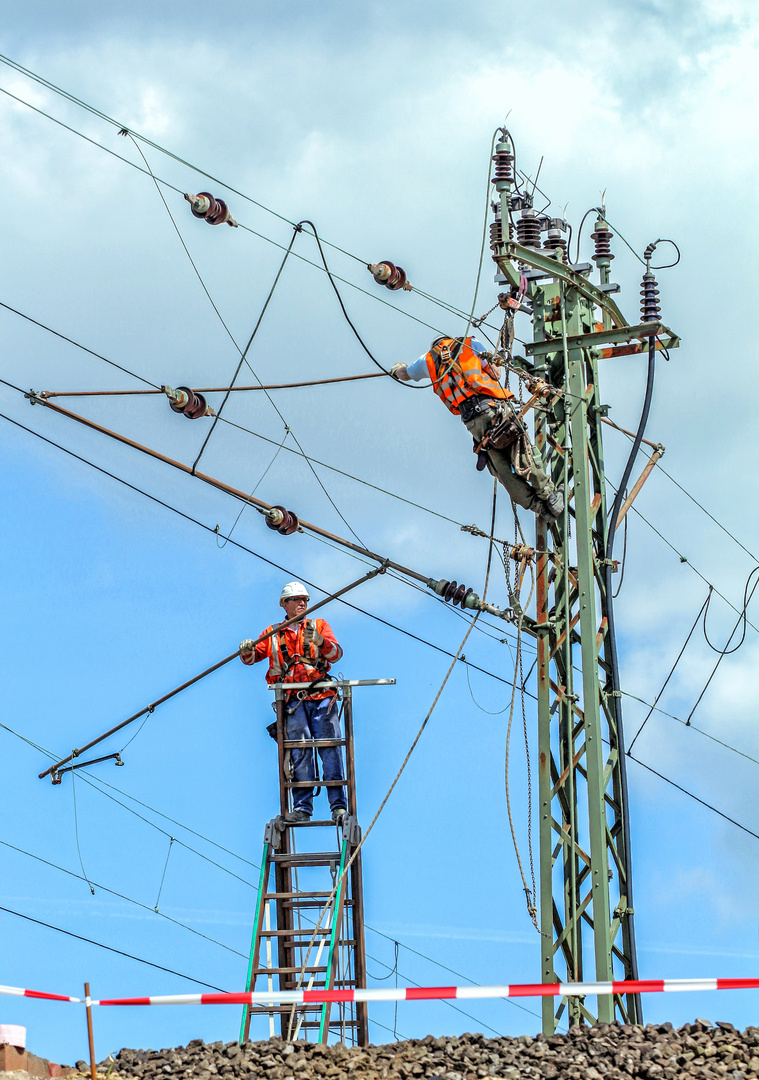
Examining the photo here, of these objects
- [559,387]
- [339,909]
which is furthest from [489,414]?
[339,909]

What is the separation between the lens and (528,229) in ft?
45.8

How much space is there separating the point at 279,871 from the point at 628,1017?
3.09 m

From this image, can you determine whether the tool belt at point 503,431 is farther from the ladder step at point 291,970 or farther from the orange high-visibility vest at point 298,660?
the ladder step at point 291,970

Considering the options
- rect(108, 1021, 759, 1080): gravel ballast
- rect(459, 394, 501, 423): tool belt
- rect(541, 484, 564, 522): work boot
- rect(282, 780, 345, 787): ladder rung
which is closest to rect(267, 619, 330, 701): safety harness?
rect(282, 780, 345, 787): ladder rung

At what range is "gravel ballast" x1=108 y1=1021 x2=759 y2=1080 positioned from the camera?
10812mm

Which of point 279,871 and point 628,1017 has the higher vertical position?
point 279,871

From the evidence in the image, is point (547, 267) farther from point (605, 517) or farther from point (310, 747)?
point (310, 747)

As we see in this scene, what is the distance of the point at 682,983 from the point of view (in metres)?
10.6

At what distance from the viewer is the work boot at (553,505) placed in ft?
44.4

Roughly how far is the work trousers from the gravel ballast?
410 cm

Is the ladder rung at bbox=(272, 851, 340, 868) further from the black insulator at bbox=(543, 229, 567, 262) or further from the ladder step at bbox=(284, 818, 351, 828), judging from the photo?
the black insulator at bbox=(543, 229, 567, 262)

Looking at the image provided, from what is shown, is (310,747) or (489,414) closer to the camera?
(489,414)

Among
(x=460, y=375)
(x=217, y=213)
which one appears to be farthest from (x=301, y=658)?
(x=217, y=213)

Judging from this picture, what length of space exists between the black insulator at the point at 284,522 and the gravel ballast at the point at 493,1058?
3.80 metres
